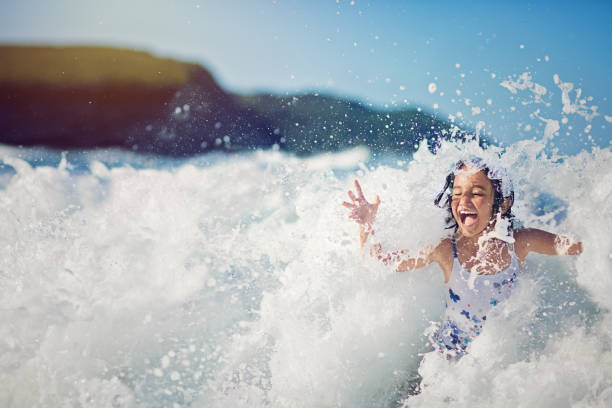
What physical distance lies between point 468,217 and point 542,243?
1.88 ft

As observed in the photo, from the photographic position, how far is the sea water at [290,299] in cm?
259

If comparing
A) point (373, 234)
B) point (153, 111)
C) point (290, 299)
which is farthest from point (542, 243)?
point (153, 111)

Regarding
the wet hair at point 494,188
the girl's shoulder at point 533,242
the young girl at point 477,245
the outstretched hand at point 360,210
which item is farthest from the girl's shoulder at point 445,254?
the outstretched hand at point 360,210

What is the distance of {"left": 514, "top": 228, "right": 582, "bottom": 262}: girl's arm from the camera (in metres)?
2.34

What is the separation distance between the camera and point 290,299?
3.02 metres

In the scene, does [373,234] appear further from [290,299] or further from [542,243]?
[542,243]

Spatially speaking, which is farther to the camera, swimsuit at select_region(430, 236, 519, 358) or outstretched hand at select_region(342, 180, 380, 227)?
outstretched hand at select_region(342, 180, 380, 227)

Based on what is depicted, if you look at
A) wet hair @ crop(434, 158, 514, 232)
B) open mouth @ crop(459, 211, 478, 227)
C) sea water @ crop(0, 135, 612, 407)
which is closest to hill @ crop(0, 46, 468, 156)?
sea water @ crop(0, 135, 612, 407)

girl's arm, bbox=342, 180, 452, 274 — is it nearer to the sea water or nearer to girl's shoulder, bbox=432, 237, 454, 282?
girl's shoulder, bbox=432, 237, 454, 282

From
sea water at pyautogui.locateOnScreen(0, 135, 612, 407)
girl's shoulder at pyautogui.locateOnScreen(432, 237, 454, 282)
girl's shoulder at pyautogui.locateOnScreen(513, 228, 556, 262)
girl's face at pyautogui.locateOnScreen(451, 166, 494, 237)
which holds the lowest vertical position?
sea water at pyautogui.locateOnScreen(0, 135, 612, 407)

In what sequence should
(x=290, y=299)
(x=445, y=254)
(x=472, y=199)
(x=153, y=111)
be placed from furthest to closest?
(x=153, y=111), (x=290, y=299), (x=445, y=254), (x=472, y=199)

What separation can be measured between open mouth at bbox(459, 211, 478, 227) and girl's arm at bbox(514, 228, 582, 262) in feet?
1.17

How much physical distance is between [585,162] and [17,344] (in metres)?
5.44

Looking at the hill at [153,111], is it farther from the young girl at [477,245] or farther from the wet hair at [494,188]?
the young girl at [477,245]
